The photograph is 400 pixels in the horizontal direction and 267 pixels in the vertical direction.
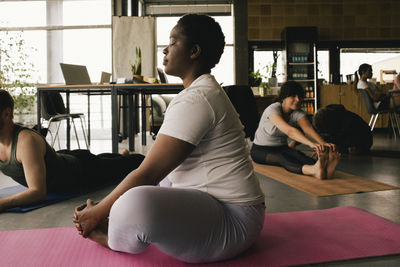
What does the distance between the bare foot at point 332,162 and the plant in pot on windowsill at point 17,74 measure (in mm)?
4475

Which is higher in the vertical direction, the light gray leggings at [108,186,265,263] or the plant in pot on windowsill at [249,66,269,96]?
the plant in pot on windowsill at [249,66,269,96]

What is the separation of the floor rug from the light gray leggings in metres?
1.20

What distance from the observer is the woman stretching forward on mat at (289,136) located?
8.59 ft

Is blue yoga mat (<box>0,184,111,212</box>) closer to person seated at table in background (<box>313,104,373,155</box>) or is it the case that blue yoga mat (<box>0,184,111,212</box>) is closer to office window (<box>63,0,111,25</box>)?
person seated at table in background (<box>313,104,373,155</box>)

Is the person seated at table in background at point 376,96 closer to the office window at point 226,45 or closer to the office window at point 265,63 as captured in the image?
the office window at point 265,63

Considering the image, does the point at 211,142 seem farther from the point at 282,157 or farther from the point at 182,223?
the point at 282,157

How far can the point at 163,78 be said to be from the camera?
4.11m

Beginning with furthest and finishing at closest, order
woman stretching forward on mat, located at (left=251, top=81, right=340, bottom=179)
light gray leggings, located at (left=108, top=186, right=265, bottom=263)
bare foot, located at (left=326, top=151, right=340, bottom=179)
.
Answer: woman stretching forward on mat, located at (left=251, top=81, right=340, bottom=179), bare foot, located at (left=326, top=151, right=340, bottom=179), light gray leggings, located at (left=108, top=186, right=265, bottom=263)

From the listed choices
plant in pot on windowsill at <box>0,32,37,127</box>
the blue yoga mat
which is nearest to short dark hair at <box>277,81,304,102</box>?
the blue yoga mat

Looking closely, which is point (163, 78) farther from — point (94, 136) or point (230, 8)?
point (230, 8)

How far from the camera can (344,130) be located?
4.11 m

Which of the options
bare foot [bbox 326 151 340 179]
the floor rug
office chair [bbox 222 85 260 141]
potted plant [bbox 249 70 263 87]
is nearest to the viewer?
the floor rug

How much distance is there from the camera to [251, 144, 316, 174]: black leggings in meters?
2.91

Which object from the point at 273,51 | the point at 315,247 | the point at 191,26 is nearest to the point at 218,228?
the point at 315,247
